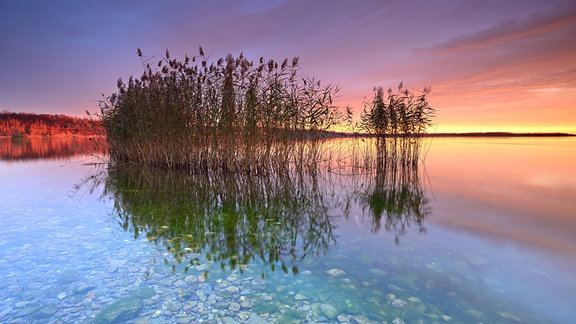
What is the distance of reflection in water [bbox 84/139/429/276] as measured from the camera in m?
3.52

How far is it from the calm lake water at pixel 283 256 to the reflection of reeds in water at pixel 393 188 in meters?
0.06

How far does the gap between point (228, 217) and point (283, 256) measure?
5.73 feet

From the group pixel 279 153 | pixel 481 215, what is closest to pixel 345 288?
pixel 481 215

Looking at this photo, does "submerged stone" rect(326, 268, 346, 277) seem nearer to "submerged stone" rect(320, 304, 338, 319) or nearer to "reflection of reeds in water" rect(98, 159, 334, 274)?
"reflection of reeds in water" rect(98, 159, 334, 274)

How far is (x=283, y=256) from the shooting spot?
11.0 feet

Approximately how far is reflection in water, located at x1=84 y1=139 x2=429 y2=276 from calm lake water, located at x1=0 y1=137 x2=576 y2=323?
0.03 meters

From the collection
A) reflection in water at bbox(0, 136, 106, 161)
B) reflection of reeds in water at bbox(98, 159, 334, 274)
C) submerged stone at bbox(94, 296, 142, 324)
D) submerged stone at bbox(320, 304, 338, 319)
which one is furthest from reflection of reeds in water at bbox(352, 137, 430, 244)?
reflection in water at bbox(0, 136, 106, 161)

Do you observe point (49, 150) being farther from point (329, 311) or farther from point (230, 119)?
point (329, 311)

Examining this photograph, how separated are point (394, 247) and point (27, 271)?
3.83 m

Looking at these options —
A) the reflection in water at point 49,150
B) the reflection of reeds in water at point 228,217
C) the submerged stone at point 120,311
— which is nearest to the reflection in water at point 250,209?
the reflection of reeds in water at point 228,217

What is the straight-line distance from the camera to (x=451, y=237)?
4.16 m

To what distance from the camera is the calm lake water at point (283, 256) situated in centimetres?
235

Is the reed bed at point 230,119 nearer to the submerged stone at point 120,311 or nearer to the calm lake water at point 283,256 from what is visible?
the calm lake water at point 283,256

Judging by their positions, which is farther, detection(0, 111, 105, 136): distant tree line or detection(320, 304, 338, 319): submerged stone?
detection(0, 111, 105, 136): distant tree line
